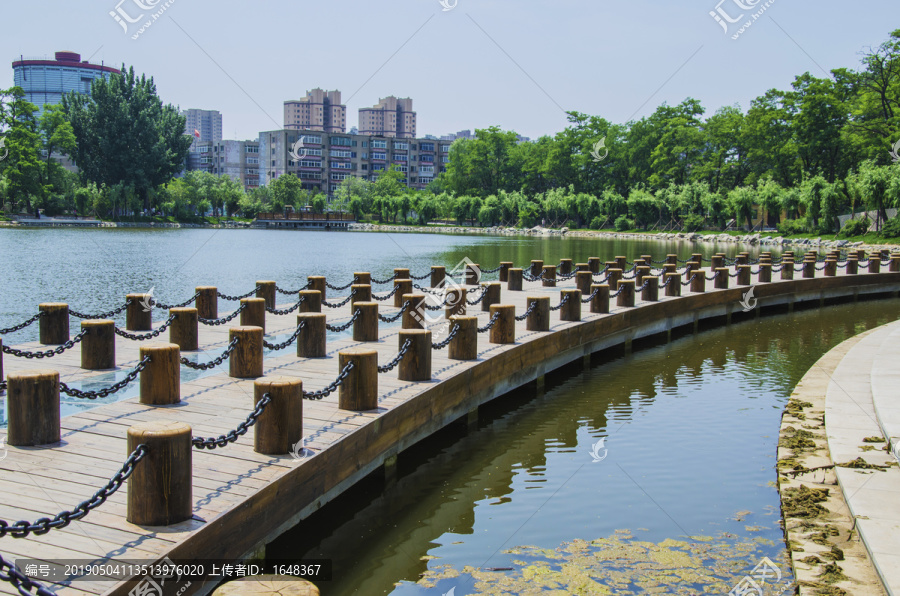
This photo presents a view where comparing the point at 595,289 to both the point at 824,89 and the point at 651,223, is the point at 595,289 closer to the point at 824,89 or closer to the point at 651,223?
the point at 824,89

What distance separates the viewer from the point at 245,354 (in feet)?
31.7

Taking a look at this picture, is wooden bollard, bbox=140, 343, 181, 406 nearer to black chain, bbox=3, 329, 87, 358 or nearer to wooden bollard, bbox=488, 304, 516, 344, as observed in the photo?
black chain, bbox=3, 329, 87, 358

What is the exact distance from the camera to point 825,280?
84.2 feet

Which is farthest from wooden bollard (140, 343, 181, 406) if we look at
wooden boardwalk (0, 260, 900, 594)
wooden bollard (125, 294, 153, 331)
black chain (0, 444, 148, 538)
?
wooden bollard (125, 294, 153, 331)

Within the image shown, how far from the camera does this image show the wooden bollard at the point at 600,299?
16.3 metres

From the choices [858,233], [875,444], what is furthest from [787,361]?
[858,233]

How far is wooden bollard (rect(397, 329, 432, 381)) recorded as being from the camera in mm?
9602

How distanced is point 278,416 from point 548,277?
52.2 feet

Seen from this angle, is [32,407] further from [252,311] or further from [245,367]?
[252,311]

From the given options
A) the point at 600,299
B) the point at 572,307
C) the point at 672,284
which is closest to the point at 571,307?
the point at 572,307

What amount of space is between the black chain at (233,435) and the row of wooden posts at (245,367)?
2.9 inches

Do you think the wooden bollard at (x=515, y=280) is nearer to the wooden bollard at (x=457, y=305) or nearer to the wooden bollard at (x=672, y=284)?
the wooden bollard at (x=672, y=284)

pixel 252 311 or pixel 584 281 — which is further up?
pixel 584 281

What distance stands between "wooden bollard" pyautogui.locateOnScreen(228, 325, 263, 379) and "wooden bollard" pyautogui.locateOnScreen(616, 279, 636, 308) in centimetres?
1010
